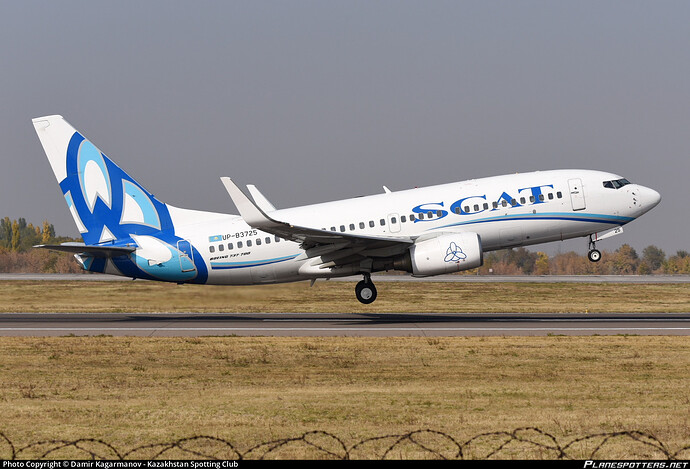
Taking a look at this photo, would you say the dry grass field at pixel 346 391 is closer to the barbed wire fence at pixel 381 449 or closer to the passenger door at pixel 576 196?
the barbed wire fence at pixel 381 449

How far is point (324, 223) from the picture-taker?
→ 34.4 meters

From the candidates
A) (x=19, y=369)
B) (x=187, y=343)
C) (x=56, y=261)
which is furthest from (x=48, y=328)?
(x=56, y=261)

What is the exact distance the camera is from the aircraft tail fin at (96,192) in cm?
3494

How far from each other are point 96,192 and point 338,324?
1188 cm

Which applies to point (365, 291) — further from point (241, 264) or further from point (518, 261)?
point (518, 261)

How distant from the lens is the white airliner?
33.5m

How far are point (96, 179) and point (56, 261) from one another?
2588 inches

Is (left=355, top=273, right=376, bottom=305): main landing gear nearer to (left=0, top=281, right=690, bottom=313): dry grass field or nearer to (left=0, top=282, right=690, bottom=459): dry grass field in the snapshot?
(left=0, top=281, right=690, bottom=313): dry grass field

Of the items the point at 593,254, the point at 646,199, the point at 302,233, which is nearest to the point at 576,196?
the point at 593,254

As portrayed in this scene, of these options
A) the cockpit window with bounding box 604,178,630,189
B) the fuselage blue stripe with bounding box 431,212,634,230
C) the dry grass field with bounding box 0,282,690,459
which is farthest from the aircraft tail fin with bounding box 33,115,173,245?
the cockpit window with bounding box 604,178,630,189

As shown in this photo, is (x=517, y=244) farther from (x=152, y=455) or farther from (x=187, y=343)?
(x=152, y=455)

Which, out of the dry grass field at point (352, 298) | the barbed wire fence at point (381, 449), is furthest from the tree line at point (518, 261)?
Answer: the barbed wire fence at point (381, 449)

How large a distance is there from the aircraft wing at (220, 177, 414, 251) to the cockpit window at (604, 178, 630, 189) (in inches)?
338

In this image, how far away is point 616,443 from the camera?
13.4 metres
